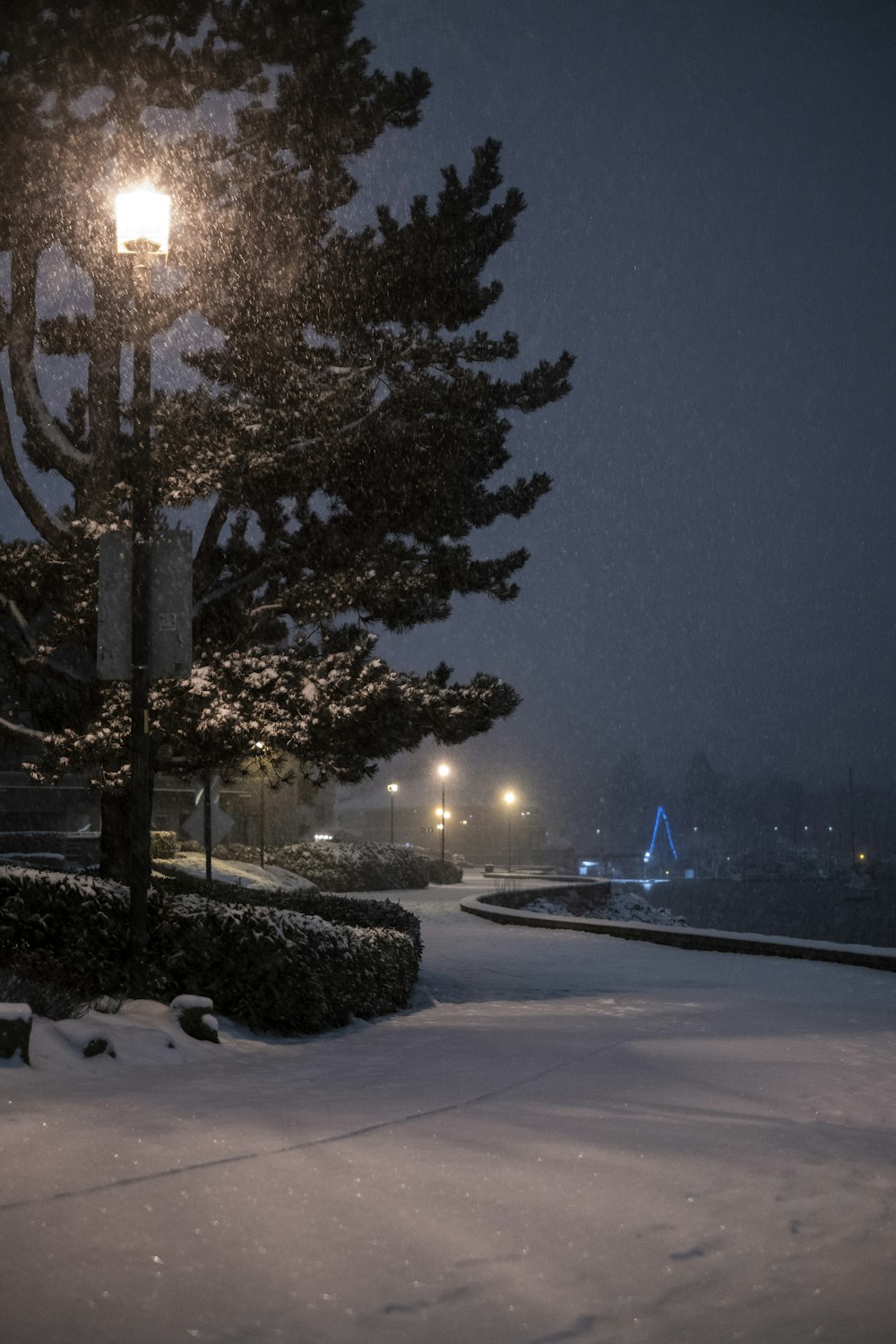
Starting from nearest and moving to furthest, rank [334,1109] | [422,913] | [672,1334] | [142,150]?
[672,1334] → [334,1109] → [142,150] → [422,913]

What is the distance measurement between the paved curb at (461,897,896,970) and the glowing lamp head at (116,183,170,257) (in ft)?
43.9

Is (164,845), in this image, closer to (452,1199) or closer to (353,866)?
(353,866)

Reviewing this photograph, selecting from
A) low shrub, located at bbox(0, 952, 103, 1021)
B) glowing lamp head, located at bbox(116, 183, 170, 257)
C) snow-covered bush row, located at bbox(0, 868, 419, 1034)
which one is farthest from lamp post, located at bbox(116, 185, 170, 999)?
low shrub, located at bbox(0, 952, 103, 1021)

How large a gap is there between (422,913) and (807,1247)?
27216mm

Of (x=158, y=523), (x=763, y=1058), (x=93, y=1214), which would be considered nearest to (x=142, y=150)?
(x=158, y=523)

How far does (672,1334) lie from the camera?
390cm

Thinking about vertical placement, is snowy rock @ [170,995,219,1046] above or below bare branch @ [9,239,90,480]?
below

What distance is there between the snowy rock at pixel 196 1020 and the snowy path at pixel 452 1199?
0.29 metres

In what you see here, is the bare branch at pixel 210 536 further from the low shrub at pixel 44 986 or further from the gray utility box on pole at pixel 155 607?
the low shrub at pixel 44 986

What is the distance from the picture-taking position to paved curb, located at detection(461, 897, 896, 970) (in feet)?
59.4

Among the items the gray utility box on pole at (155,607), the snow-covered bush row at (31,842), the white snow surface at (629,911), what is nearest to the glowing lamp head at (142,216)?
the gray utility box on pole at (155,607)

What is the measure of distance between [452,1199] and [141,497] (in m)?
7.36

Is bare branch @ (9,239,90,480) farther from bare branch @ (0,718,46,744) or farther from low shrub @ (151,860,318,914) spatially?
low shrub @ (151,860,318,914)

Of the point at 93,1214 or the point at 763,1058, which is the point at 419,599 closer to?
the point at 763,1058
